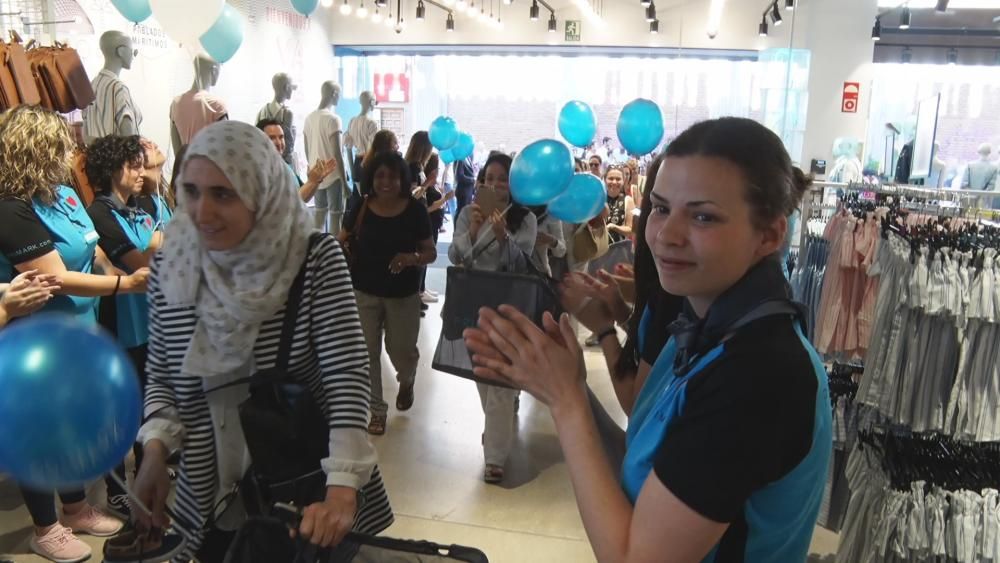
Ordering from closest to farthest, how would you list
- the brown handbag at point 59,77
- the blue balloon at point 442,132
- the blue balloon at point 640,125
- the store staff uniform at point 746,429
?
the store staff uniform at point 746,429 → the brown handbag at point 59,77 → the blue balloon at point 640,125 → the blue balloon at point 442,132

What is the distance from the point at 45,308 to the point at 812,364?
2680mm

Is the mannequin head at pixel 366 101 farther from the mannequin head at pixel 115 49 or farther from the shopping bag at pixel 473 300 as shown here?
the shopping bag at pixel 473 300

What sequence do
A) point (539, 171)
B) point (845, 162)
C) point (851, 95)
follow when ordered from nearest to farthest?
point (539, 171), point (845, 162), point (851, 95)

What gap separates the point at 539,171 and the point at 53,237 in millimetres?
1989

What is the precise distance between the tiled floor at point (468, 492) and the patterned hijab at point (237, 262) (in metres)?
1.78

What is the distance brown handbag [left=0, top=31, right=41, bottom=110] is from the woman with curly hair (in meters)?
0.98

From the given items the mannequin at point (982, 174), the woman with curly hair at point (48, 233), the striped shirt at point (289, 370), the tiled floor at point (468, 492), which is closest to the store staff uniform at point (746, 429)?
the striped shirt at point (289, 370)

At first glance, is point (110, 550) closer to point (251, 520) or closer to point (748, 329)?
point (251, 520)

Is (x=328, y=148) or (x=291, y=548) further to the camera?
(x=328, y=148)

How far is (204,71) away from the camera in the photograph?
5012 millimetres

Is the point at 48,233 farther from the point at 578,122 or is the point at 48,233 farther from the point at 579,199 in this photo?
the point at 578,122

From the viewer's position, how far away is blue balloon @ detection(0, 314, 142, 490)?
3.52 feet

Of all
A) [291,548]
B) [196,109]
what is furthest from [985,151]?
[291,548]

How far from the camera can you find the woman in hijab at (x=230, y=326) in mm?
1456
